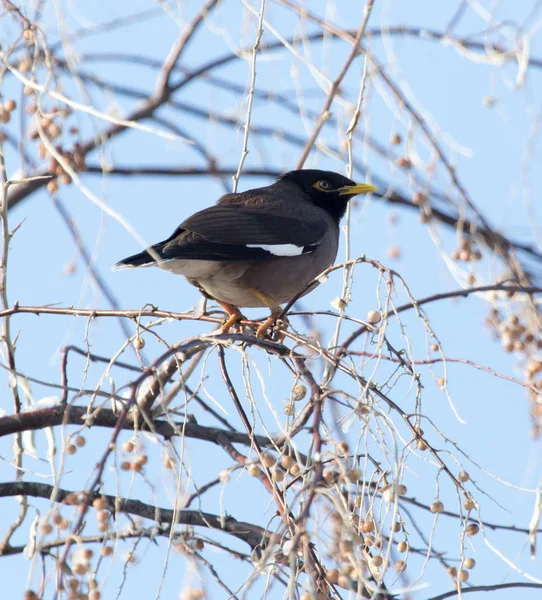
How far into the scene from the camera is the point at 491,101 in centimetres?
442

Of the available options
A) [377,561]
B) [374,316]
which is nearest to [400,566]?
[377,561]

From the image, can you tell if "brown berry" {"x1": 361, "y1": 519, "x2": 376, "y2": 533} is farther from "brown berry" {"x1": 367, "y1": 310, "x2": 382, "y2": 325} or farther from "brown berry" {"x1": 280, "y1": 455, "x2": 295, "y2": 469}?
"brown berry" {"x1": 367, "y1": 310, "x2": 382, "y2": 325}

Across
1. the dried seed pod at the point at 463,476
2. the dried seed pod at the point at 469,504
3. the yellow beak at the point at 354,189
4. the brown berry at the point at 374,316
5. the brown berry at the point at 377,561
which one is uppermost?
the yellow beak at the point at 354,189

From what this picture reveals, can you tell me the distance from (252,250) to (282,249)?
0.19 meters

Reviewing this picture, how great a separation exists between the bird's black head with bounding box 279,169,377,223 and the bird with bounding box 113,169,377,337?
20 centimetres

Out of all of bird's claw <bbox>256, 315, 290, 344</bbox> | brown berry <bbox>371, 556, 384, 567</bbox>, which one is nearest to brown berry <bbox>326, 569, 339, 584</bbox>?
brown berry <bbox>371, 556, 384, 567</bbox>

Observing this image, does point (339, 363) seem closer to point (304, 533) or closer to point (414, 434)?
point (414, 434)

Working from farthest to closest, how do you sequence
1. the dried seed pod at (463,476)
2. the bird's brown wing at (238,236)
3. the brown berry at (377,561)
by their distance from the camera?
the bird's brown wing at (238,236) → the dried seed pod at (463,476) → the brown berry at (377,561)

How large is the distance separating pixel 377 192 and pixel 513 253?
96cm

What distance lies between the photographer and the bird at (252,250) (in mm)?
3695

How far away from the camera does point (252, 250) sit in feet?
13.0

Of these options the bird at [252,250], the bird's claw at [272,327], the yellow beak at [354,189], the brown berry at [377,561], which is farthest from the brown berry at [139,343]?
the yellow beak at [354,189]

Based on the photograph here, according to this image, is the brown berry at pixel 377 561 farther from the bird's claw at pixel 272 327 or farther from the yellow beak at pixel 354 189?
the yellow beak at pixel 354 189

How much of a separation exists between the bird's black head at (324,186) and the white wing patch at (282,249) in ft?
2.59
